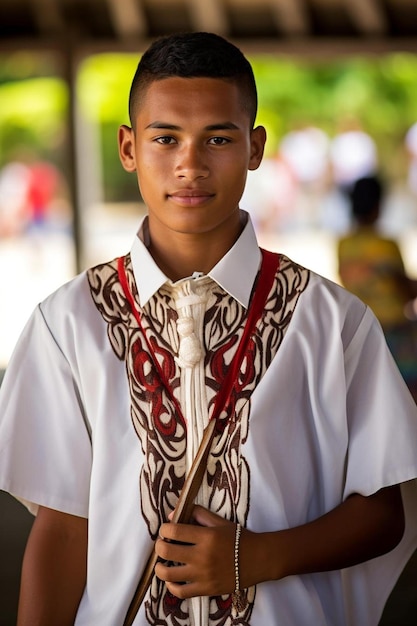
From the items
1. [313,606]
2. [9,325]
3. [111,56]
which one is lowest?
[313,606]

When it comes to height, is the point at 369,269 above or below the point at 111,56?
below

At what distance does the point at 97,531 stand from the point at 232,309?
0.34 metres

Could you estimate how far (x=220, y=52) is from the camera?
1.49m

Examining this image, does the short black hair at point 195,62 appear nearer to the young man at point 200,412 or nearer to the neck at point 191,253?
the young man at point 200,412

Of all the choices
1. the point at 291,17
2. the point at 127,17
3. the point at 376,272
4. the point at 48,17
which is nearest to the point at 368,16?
the point at 291,17

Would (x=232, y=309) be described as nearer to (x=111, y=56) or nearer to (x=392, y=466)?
(x=392, y=466)

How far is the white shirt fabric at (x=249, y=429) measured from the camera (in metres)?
1.47

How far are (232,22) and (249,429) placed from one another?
17.1 feet

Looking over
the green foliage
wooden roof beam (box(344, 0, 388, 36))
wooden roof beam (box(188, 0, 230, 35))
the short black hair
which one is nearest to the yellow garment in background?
wooden roof beam (box(344, 0, 388, 36))

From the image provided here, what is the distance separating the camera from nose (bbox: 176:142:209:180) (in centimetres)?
146

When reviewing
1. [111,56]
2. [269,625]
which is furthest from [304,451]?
[111,56]

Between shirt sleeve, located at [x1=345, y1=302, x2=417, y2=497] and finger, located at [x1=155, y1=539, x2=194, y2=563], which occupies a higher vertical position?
shirt sleeve, located at [x1=345, y1=302, x2=417, y2=497]

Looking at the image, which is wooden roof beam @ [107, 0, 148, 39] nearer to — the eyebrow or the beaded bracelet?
the eyebrow

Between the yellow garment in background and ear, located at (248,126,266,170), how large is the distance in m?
2.60
